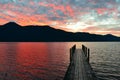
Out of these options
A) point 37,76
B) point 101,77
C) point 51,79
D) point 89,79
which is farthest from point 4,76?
point 89,79

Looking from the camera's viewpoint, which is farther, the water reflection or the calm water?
the water reflection

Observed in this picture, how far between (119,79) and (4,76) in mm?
20203

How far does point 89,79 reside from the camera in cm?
1806

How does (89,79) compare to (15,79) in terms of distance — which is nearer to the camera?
(89,79)

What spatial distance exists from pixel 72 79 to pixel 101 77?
1356cm

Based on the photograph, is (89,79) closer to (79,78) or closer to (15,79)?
(79,78)

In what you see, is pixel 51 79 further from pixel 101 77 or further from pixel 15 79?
pixel 101 77

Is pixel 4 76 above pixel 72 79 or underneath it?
underneath

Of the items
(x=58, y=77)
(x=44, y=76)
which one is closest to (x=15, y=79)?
(x=44, y=76)

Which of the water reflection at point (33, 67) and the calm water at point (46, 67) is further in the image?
the water reflection at point (33, 67)

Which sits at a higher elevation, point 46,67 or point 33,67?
point 46,67

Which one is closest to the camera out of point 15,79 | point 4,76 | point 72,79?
point 72,79

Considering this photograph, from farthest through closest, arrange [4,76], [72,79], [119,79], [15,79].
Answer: [4,76] < [15,79] < [119,79] < [72,79]

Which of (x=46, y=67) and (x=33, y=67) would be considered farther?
(x=33, y=67)
